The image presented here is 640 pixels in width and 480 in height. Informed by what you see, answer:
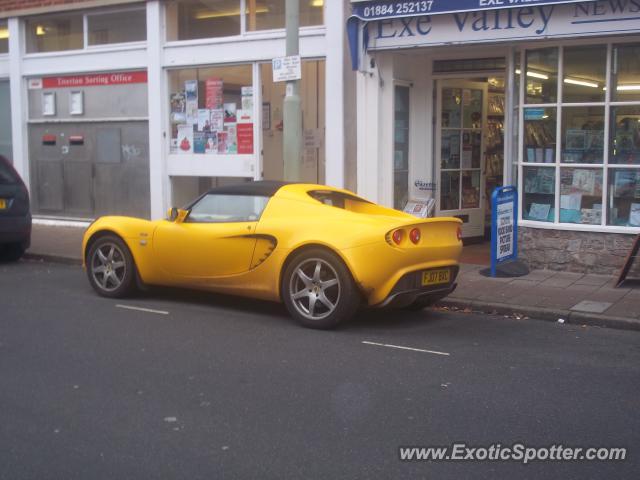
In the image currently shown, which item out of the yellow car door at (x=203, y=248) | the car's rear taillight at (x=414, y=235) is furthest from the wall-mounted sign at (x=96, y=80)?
the car's rear taillight at (x=414, y=235)

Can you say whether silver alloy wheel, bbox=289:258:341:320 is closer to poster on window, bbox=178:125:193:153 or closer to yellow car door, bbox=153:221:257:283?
yellow car door, bbox=153:221:257:283

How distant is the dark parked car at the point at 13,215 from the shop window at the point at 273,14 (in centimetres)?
449

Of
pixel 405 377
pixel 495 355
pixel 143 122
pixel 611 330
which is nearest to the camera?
pixel 405 377

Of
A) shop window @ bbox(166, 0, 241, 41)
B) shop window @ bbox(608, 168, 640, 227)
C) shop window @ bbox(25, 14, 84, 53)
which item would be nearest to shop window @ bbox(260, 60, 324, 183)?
shop window @ bbox(166, 0, 241, 41)

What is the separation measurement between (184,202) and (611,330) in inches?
358

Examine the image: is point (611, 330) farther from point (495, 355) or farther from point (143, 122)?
point (143, 122)

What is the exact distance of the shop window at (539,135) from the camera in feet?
36.1

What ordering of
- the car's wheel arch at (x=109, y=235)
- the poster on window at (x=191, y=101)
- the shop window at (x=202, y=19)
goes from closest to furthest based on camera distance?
the car's wheel arch at (x=109, y=235) < the shop window at (x=202, y=19) < the poster on window at (x=191, y=101)

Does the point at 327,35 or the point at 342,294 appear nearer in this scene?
the point at 342,294

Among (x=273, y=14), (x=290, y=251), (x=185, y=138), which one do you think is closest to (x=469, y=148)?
(x=273, y=14)

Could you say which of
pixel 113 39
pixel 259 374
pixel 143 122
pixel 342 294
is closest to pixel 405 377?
pixel 259 374

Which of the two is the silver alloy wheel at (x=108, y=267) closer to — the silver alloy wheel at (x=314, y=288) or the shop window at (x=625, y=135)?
the silver alloy wheel at (x=314, y=288)

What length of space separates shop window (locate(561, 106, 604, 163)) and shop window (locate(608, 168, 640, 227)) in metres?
0.32

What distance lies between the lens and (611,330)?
822cm
